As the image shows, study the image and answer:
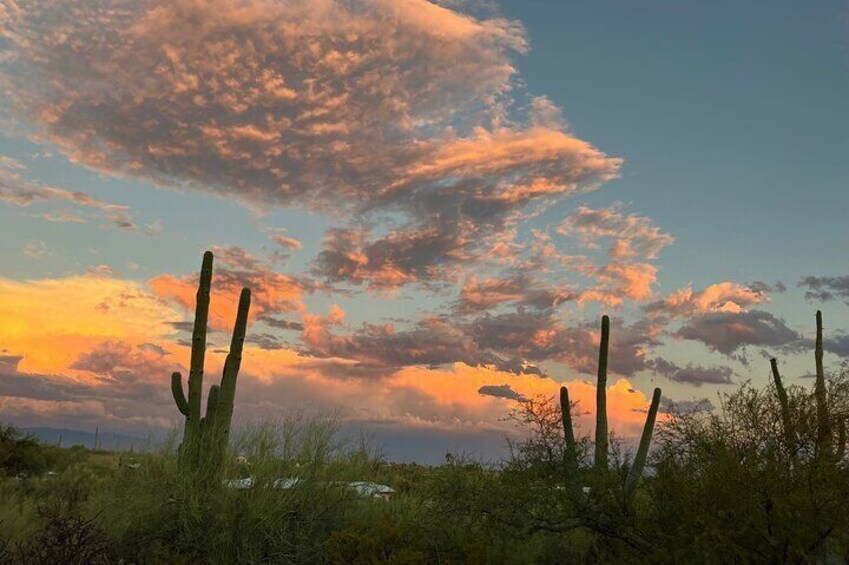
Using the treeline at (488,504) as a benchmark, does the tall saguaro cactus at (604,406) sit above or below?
above

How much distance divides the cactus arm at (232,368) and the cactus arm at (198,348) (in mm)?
584

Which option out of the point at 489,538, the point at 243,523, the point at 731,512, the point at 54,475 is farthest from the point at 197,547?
the point at 54,475

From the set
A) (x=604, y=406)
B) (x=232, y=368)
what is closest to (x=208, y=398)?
(x=232, y=368)

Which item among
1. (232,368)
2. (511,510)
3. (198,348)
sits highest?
(198,348)

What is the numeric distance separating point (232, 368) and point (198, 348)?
1.07 metres

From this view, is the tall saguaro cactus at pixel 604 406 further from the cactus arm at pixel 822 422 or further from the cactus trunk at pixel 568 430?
the cactus arm at pixel 822 422

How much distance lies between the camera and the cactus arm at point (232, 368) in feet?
50.3

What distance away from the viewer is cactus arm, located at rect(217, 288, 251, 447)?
15336 millimetres

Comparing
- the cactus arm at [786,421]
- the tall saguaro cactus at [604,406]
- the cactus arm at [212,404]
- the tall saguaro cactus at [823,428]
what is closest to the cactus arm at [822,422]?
the tall saguaro cactus at [823,428]

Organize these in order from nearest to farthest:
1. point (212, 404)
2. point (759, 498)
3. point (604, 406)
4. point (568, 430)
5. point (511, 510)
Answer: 1. point (759, 498)
2. point (511, 510)
3. point (568, 430)
4. point (212, 404)
5. point (604, 406)

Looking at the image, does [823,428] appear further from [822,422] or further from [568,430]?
[568,430]

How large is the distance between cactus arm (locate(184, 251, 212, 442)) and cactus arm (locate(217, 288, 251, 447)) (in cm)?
58

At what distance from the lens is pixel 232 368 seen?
52.0ft

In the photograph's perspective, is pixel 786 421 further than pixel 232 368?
No
